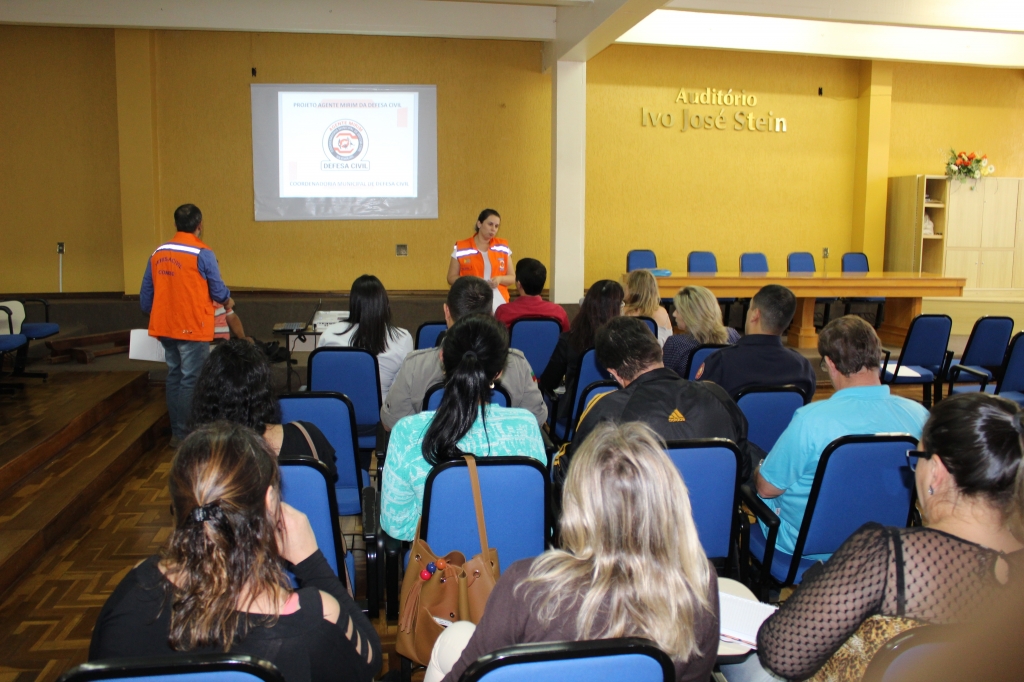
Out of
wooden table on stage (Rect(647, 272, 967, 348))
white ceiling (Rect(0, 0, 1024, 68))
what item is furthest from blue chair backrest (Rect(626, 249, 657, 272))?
white ceiling (Rect(0, 0, 1024, 68))

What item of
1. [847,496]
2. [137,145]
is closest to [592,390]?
[847,496]

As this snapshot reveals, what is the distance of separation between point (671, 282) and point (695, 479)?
559 centimetres

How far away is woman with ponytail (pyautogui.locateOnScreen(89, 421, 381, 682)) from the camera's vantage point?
4.08 ft

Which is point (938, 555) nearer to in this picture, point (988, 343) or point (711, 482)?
point (711, 482)

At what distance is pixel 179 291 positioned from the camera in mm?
4602

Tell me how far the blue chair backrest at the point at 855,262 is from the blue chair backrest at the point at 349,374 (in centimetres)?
718

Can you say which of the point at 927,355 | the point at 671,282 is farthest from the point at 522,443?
the point at 671,282

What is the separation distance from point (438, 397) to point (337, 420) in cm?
39

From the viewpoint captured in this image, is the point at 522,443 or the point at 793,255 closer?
the point at 522,443

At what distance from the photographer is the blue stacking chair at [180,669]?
1050 millimetres

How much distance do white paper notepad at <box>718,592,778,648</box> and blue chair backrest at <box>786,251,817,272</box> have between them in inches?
313

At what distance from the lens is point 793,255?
911 centimetres

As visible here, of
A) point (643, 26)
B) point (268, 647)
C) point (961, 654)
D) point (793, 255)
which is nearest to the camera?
point (961, 654)

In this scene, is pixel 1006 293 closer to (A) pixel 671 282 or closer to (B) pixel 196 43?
(A) pixel 671 282
